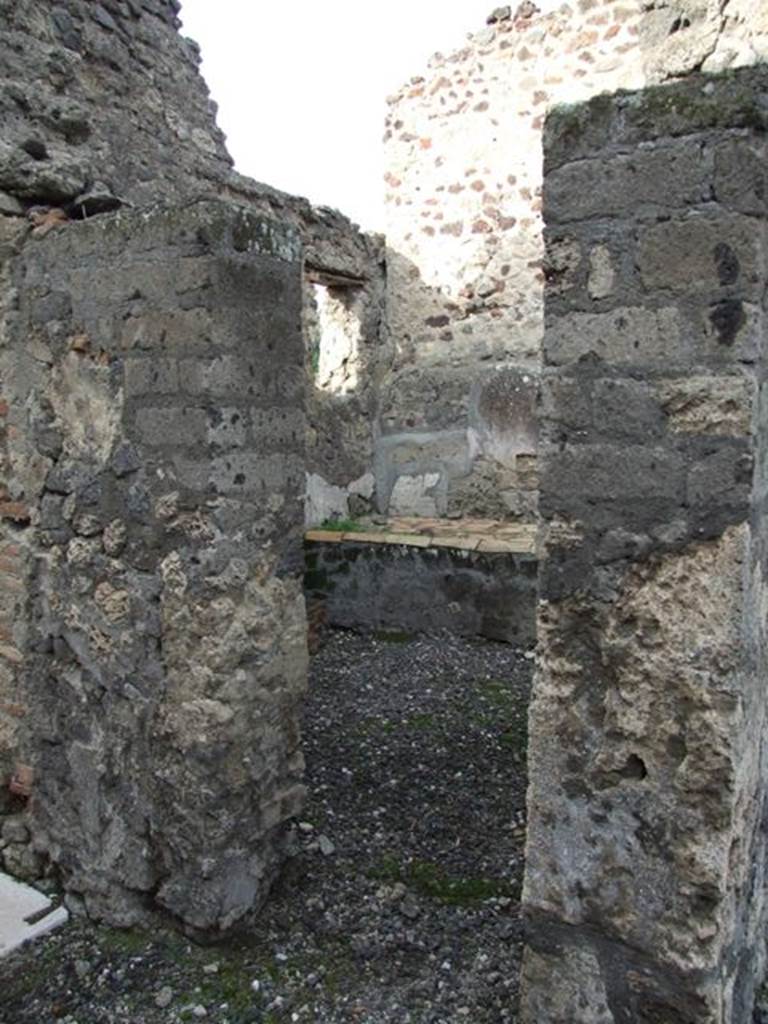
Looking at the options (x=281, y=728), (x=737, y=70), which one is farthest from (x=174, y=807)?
(x=737, y=70)

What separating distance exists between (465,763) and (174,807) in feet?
5.38

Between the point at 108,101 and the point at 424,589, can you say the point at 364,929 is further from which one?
the point at 108,101

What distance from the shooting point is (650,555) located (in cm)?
188

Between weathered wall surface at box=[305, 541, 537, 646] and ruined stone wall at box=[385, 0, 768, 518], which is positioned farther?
ruined stone wall at box=[385, 0, 768, 518]

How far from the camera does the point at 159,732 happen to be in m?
2.71

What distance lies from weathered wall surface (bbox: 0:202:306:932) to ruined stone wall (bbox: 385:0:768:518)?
4538 millimetres

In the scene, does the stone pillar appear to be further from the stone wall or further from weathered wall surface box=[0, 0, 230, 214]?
weathered wall surface box=[0, 0, 230, 214]

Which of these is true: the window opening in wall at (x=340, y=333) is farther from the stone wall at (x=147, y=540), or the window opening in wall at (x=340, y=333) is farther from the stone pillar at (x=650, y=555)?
the stone pillar at (x=650, y=555)

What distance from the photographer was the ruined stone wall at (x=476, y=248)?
679 cm

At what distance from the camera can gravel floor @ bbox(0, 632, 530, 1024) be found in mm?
2480

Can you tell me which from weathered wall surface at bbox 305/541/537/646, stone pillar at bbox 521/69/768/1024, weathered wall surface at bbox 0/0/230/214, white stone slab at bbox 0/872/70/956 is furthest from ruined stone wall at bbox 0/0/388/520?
white stone slab at bbox 0/872/70/956

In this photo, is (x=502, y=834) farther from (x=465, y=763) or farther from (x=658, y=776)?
(x=658, y=776)

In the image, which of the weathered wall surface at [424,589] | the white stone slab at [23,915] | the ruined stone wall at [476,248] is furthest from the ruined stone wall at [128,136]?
the white stone slab at [23,915]

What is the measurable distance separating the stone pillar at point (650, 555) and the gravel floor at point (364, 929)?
637 mm
